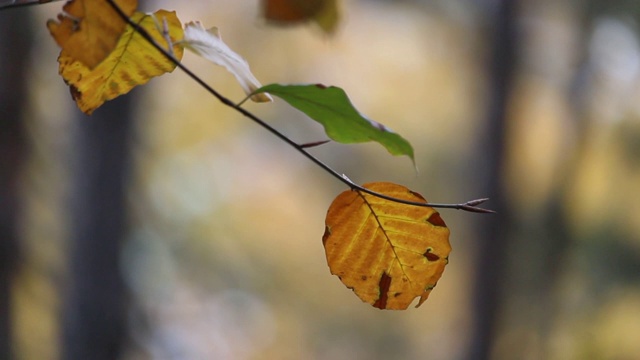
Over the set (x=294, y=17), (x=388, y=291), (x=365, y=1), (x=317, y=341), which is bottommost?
(x=317, y=341)

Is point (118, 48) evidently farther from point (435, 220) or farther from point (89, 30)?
point (435, 220)

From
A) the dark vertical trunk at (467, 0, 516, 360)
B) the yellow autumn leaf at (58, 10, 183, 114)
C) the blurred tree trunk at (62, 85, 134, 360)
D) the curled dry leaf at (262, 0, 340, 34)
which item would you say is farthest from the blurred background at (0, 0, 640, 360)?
the yellow autumn leaf at (58, 10, 183, 114)

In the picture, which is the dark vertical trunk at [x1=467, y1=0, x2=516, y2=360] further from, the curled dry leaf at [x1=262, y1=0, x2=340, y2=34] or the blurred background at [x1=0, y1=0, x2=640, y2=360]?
the curled dry leaf at [x1=262, y1=0, x2=340, y2=34]

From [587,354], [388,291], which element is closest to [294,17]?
[388,291]

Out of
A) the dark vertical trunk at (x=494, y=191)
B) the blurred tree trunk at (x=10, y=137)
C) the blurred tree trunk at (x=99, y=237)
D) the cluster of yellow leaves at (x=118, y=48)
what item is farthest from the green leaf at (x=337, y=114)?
the dark vertical trunk at (x=494, y=191)

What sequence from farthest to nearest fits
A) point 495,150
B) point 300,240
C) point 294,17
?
point 300,240
point 495,150
point 294,17

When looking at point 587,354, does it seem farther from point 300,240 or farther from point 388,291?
point 388,291

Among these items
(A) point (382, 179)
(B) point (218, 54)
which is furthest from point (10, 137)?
(B) point (218, 54)
